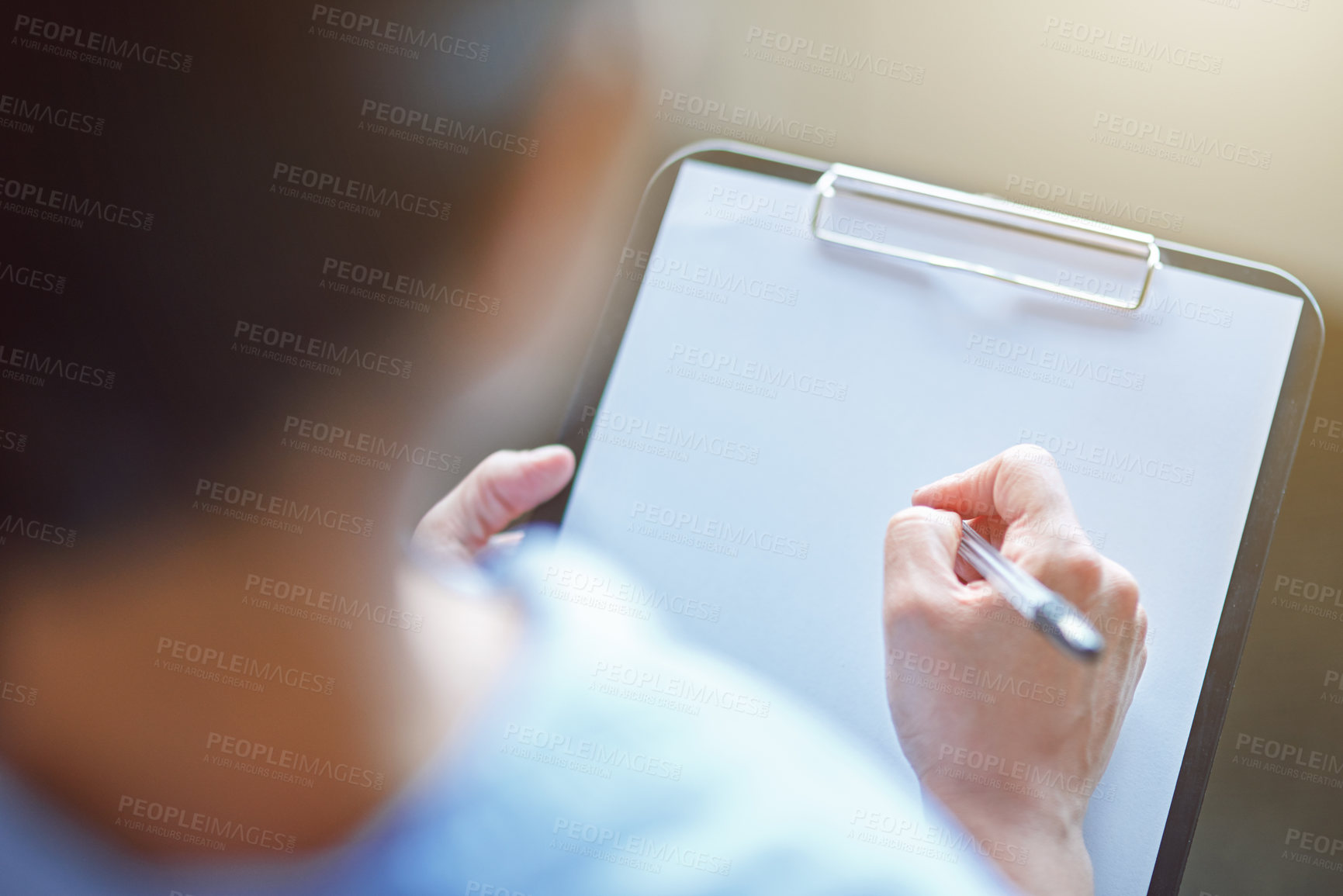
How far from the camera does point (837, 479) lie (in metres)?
0.46

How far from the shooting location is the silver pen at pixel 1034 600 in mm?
433

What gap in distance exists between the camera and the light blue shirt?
462mm

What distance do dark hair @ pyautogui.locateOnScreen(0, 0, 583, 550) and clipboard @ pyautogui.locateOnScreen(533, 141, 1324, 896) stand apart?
136 millimetres

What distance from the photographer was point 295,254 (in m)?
0.52

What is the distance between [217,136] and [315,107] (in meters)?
0.07

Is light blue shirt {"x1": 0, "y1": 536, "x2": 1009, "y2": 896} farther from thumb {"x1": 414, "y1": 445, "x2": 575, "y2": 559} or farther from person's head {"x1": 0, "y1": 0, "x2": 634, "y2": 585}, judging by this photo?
person's head {"x1": 0, "y1": 0, "x2": 634, "y2": 585}

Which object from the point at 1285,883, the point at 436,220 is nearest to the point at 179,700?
the point at 436,220

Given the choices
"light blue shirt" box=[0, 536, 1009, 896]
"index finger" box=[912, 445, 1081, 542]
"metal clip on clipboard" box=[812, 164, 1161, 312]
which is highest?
"metal clip on clipboard" box=[812, 164, 1161, 312]

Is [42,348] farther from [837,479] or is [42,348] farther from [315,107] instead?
[837,479]

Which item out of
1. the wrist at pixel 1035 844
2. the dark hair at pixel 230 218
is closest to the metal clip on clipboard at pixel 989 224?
the dark hair at pixel 230 218

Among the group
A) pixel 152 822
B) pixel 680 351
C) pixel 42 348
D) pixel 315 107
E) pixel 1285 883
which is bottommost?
pixel 152 822

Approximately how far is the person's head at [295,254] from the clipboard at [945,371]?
3.8 inches

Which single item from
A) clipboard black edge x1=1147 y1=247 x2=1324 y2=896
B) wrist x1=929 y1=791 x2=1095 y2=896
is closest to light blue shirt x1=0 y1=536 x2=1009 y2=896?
wrist x1=929 y1=791 x2=1095 y2=896

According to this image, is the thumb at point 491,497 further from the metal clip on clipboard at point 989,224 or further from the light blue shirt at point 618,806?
the metal clip on clipboard at point 989,224
